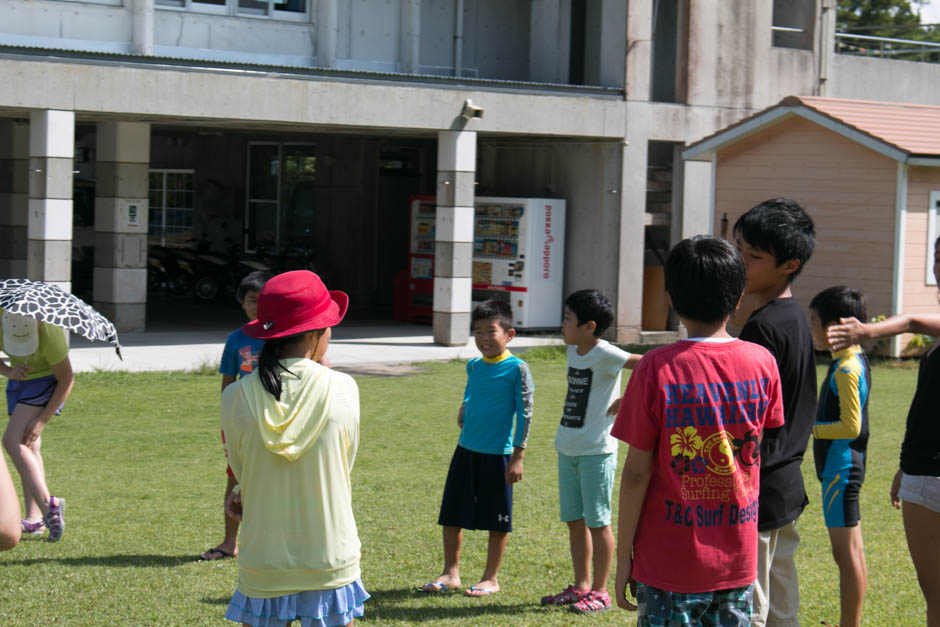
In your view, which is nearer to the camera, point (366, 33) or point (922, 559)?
point (922, 559)

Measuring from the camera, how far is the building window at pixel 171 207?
2950cm

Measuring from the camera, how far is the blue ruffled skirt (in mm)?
3932

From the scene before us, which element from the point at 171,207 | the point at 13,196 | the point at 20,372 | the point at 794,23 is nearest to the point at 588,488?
the point at 20,372

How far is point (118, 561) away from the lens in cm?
665

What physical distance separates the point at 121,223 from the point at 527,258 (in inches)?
273

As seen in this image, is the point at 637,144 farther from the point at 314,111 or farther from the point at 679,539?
Result: the point at 679,539

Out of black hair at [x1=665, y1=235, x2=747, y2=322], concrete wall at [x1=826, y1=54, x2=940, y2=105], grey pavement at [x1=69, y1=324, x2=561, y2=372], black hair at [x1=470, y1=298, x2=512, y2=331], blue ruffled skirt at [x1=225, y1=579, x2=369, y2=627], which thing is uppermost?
concrete wall at [x1=826, y1=54, x2=940, y2=105]

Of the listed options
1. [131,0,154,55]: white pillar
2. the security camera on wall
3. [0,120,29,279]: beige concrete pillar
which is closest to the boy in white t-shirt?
the security camera on wall

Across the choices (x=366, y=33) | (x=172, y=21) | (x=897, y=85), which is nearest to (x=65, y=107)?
(x=172, y=21)

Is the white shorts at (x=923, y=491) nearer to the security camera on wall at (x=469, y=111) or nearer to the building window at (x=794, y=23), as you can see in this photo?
the security camera on wall at (x=469, y=111)

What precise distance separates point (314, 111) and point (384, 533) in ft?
35.1

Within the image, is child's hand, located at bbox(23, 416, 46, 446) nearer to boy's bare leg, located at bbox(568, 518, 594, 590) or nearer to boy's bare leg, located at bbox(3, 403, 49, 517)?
boy's bare leg, located at bbox(3, 403, 49, 517)

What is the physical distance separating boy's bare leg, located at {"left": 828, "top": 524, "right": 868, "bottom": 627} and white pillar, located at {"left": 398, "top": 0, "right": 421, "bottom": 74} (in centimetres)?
1536

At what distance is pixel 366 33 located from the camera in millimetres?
19500
